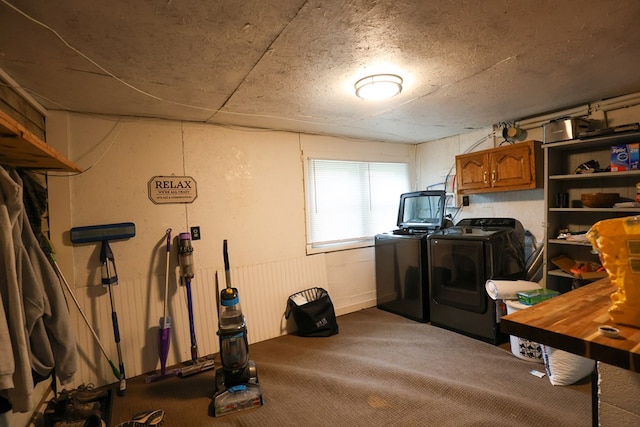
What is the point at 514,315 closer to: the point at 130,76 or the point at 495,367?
the point at 495,367

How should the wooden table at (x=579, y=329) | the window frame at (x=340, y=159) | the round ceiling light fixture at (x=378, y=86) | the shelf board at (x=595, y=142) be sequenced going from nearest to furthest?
1. the wooden table at (x=579, y=329)
2. the round ceiling light fixture at (x=378, y=86)
3. the shelf board at (x=595, y=142)
4. the window frame at (x=340, y=159)

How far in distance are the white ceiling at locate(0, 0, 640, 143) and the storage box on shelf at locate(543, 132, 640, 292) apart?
44cm

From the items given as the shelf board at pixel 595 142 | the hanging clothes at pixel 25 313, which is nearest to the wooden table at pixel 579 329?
the hanging clothes at pixel 25 313

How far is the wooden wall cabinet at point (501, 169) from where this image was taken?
2830mm

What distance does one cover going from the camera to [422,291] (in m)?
3.27

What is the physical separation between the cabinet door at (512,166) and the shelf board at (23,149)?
3390 mm

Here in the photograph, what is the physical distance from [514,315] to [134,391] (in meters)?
2.53

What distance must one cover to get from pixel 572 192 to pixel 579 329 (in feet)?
9.00

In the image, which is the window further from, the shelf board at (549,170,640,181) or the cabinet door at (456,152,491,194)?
the shelf board at (549,170,640,181)

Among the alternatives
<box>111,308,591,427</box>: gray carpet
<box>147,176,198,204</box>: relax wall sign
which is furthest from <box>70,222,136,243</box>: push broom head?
<box>111,308,591,427</box>: gray carpet

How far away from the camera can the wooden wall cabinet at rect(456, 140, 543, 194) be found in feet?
9.29

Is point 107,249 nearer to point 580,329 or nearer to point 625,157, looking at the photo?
point 580,329

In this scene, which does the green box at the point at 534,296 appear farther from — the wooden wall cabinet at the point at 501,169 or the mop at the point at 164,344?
the mop at the point at 164,344

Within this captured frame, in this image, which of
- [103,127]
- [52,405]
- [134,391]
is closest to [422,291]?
[134,391]
